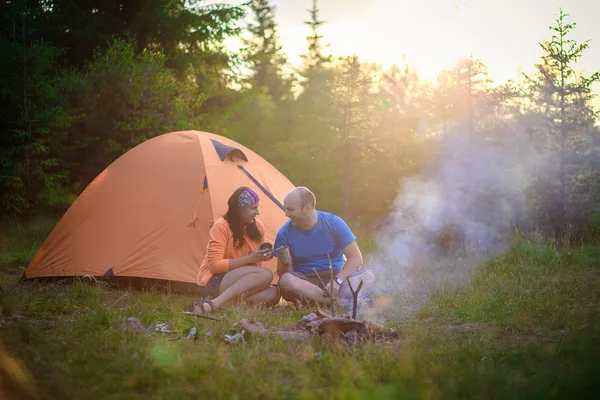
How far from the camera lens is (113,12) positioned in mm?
A: 17047

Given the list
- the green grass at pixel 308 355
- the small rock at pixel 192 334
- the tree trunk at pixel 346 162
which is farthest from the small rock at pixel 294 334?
the tree trunk at pixel 346 162

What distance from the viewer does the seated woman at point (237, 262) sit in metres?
5.53

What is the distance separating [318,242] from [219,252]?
3.22 ft

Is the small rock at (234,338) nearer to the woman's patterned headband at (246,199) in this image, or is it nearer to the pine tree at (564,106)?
the woman's patterned headband at (246,199)

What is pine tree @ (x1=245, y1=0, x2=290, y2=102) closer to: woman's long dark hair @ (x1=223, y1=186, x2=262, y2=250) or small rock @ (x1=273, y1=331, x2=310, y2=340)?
woman's long dark hair @ (x1=223, y1=186, x2=262, y2=250)

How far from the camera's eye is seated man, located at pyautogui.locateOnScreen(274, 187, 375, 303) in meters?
5.55

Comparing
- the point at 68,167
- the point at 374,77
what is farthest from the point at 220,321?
the point at 374,77

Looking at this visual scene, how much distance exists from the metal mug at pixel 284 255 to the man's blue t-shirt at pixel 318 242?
331 mm

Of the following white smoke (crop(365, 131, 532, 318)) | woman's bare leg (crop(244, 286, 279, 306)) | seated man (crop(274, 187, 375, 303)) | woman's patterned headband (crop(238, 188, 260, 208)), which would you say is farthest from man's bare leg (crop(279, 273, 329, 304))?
white smoke (crop(365, 131, 532, 318))

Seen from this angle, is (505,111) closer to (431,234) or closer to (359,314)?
(431,234)

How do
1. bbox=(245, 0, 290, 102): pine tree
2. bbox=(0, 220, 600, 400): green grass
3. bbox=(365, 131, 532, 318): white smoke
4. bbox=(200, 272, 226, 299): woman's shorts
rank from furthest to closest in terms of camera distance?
bbox=(245, 0, 290, 102): pine tree → bbox=(365, 131, 532, 318): white smoke → bbox=(200, 272, 226, 299): woman's shorts → bbox=(0, 220, 600, 400): green grass

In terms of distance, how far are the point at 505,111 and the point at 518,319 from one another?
1199 cm

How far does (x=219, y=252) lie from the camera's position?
18.8 ft

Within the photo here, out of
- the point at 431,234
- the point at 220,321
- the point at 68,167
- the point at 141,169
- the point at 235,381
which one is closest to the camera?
the point at 235,381
